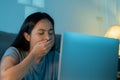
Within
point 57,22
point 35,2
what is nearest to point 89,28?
point 57,22

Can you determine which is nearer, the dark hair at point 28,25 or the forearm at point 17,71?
the forearm at point 17,71

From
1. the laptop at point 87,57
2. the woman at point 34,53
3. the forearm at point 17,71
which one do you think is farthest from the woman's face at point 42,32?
the laptop at point 87,57

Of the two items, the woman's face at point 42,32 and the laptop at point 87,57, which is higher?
the woman's face at point 42,32

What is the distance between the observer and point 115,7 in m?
2.93

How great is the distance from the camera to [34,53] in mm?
1042

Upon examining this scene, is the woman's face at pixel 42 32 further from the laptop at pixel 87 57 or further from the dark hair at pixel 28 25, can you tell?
the laptop at pixel 87 57

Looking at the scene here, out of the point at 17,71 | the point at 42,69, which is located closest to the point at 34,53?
the point at 17,71

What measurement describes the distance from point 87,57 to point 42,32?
40 centimetres

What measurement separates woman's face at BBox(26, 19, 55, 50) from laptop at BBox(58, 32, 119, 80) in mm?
299

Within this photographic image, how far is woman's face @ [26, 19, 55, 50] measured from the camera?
1.11 metres

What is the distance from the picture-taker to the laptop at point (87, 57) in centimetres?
77

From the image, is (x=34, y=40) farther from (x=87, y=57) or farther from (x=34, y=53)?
(x=87, y=57)

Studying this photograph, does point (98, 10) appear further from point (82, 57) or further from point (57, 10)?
point (82, 57)

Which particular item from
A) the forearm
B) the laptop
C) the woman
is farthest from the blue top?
the laptop
